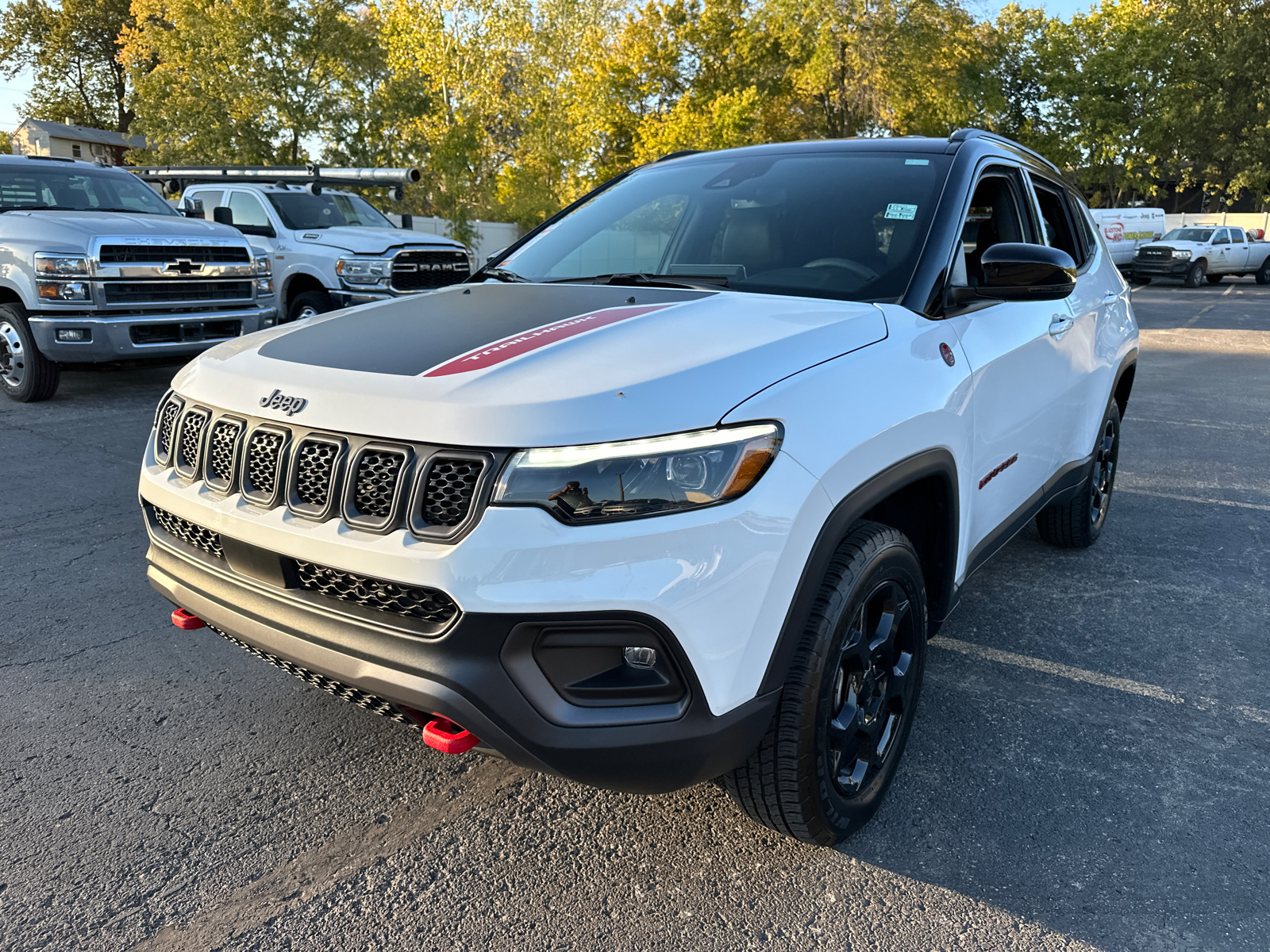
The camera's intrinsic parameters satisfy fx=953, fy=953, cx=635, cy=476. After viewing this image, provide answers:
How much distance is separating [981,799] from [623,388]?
1.62 m

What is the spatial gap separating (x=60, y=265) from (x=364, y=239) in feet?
12.9

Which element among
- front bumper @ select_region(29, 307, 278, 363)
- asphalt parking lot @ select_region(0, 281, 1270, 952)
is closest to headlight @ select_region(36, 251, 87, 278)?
front bumper @ select_region(29, 307, 278, 363)

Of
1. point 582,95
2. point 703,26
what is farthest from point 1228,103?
point 582,95

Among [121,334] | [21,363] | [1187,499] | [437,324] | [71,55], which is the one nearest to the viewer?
[437,324]

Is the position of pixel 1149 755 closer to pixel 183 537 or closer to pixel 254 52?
pixel 183 537

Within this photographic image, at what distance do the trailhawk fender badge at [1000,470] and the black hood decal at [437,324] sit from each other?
40.9 inches

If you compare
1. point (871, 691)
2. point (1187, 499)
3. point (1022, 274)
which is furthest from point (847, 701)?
point (1187, 499)

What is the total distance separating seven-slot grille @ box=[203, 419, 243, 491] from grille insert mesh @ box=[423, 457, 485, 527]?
0.65 m

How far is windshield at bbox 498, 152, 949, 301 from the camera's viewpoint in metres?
2.91

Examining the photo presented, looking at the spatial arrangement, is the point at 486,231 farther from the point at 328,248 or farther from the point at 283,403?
the point at 283,403

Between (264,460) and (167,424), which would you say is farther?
(167,424)

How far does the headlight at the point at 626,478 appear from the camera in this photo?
1838mm

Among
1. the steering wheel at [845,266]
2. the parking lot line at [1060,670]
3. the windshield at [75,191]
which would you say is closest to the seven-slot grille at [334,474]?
the steering wheel at [845,266]

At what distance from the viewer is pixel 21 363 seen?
7797 millimetres
